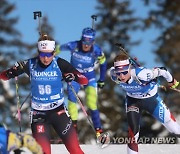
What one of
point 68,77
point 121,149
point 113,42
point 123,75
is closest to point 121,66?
point 123,75

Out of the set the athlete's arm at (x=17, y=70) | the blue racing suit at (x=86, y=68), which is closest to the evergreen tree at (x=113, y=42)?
the blue racing suit at (x=86, y=68)

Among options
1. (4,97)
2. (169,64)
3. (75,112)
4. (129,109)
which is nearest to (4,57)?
(4,97)

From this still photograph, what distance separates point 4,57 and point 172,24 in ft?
35.1

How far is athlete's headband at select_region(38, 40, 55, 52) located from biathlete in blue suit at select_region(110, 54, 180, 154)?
1267 mm

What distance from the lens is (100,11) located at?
3425 cm

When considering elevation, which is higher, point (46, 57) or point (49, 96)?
→ point (46, 57)

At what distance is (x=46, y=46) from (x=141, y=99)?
2197 millimetres

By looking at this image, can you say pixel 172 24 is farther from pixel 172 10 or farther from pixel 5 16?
pixel 5 16

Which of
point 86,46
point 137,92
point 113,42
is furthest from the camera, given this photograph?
point 113,42

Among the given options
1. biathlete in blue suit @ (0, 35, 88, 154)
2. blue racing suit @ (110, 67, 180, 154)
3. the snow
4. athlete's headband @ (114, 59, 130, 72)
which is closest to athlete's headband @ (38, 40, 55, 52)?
biathlete in blue suit @ (0, 35, 88, 154)

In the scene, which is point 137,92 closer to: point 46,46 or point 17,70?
point 46,46

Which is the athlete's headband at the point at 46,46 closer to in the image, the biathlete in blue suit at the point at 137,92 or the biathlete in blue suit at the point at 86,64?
the biathlete in blue suit at the point at 137,92

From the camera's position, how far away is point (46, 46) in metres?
7.62

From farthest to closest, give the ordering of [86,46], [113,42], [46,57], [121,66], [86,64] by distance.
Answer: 1. [113,42]
2. [86,64]
3. [86,46]
4. [121,66]
5. [46,57]
